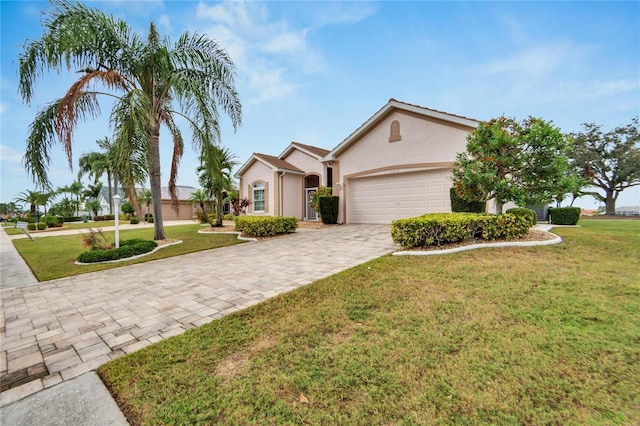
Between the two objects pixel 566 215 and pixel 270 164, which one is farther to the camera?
pixel 270 164

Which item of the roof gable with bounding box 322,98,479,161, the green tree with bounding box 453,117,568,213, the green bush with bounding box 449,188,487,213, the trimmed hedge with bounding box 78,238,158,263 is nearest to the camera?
the green tree with bounding box 453,117,568,213

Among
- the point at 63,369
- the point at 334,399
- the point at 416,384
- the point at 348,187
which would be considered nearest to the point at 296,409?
the point at 334,399

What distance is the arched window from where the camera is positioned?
13.4 meters

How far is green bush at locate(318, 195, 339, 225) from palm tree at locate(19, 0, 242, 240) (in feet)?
20.9

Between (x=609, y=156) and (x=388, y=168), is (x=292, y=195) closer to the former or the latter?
(x=388, y=168)

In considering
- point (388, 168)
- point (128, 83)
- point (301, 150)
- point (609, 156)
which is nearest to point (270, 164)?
point (301, 150)

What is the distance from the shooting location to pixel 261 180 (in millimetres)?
18875

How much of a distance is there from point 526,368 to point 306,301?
8.88 feet

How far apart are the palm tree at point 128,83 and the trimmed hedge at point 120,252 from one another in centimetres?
171

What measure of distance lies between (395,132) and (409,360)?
41.0 feet

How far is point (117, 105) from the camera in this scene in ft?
29.1

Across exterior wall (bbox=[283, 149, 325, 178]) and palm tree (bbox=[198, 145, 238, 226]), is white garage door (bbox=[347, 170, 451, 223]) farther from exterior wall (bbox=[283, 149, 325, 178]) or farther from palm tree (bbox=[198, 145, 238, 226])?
palm tree (bbox=[198, 145, 238, 226])

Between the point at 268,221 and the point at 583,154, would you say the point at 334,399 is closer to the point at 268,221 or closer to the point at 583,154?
the point at 268,221

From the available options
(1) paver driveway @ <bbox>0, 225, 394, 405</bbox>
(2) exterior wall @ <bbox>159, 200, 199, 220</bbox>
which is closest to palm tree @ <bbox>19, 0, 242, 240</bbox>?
(1) paver driveway @ <bbox>0, 225, 394, 405</bbox>
